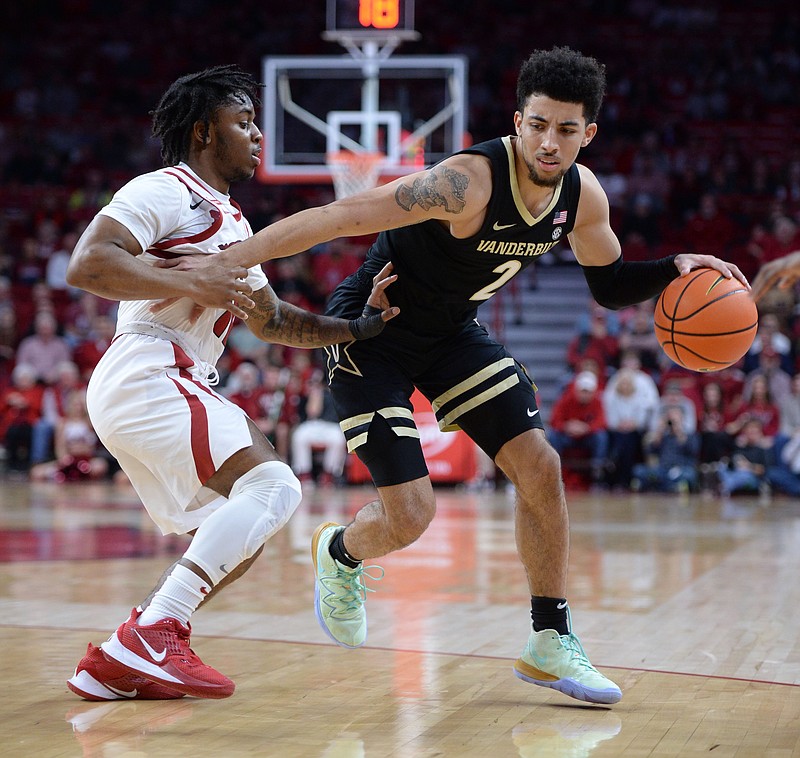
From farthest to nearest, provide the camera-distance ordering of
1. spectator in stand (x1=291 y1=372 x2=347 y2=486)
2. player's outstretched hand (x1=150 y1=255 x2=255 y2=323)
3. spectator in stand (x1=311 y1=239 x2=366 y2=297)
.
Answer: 1. spectator in stand (x1=311 y1=239 x2=366 y2=297)
2. spectator in stand (x1=291 y1=372 x2=347 y2=486)
3. player's outstretched hand (x1=150 y1=255 x2=255 y2=323)

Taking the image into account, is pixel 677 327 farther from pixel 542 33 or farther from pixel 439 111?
pixel 542 33

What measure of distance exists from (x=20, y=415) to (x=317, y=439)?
13.6 feet

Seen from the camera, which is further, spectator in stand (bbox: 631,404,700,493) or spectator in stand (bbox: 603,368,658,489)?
spectator in stand (bbox: 603,368,658,489)

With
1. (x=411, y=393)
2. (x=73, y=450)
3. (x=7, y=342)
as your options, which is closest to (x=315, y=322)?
(x=411, y=393)

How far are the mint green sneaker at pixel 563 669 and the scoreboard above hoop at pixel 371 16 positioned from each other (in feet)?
39.9

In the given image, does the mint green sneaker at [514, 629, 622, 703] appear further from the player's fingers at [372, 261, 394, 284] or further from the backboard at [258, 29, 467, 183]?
the backboard at [258, 29, 467, 183]

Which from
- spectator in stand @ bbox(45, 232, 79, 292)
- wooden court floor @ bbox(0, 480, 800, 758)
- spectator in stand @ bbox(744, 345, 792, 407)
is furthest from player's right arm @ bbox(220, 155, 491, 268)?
spectator in stand @ bbox(45, 232, 79, 292)

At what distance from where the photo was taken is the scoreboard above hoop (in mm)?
14953

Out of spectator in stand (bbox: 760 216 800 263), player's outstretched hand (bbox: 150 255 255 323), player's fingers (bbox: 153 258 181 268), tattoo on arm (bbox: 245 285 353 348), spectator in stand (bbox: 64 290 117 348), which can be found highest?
spectator in stand (bbox: 760 216 800 263)

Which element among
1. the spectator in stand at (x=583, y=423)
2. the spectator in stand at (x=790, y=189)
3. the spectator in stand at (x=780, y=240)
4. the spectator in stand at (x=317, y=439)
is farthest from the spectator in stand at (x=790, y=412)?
the spectator in stand at (x=790, y=189)

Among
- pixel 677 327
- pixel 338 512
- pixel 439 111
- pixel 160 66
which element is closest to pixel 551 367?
pixel 439 111

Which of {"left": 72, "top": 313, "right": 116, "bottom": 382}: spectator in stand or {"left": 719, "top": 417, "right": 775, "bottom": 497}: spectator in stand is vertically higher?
{"left": 72, "top": 313, "right": 116, "bottom": 382}: spectator in stand

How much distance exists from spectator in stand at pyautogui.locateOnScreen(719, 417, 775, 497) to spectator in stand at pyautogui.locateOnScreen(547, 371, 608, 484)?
57.7 inches

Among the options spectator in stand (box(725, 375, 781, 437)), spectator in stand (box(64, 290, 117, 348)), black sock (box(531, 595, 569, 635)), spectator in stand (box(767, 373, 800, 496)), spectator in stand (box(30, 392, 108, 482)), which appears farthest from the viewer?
spectator in stand (box(64, 290, 117, 348))
